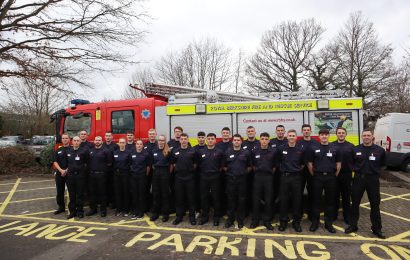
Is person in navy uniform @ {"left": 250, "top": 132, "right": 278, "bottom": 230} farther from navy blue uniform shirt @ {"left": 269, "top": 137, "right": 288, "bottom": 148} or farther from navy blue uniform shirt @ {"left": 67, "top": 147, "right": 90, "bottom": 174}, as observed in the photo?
navy blue uniform shirt @ {"left": 67, "top": 147, "right": 90, "bottom": 174}

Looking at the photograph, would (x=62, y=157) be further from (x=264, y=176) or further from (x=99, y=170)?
(x=264, y=176)

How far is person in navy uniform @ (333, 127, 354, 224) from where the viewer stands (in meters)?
6.32

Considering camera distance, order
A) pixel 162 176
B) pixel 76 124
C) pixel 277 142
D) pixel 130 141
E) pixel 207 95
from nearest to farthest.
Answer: pixel 277 142
pixel 162 176
pixel 130 141
pixel 207 95
pixel 76 124

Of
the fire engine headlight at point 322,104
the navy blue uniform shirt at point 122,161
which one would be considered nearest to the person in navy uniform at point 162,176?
the navy blue uniform shirt at point 122,161

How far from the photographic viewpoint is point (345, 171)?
658cm

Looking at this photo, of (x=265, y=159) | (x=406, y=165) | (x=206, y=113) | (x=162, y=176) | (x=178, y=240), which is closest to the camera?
(x=178, y=240)

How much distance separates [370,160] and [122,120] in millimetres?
5589

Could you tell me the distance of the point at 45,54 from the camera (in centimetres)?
1241

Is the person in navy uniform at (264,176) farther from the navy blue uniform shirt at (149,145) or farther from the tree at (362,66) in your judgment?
the tree at (362,66)

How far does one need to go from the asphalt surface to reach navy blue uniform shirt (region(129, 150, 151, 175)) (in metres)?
1.04

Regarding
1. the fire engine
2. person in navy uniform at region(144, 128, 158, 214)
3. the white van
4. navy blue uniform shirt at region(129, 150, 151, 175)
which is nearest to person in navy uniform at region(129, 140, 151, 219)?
navy blue uniform shirt at region(129, 150, 151, 175)

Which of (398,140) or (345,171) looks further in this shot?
(398,140)

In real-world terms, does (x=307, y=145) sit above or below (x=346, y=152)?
above

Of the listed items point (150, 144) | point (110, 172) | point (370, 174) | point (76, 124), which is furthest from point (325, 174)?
point (76, 124)
